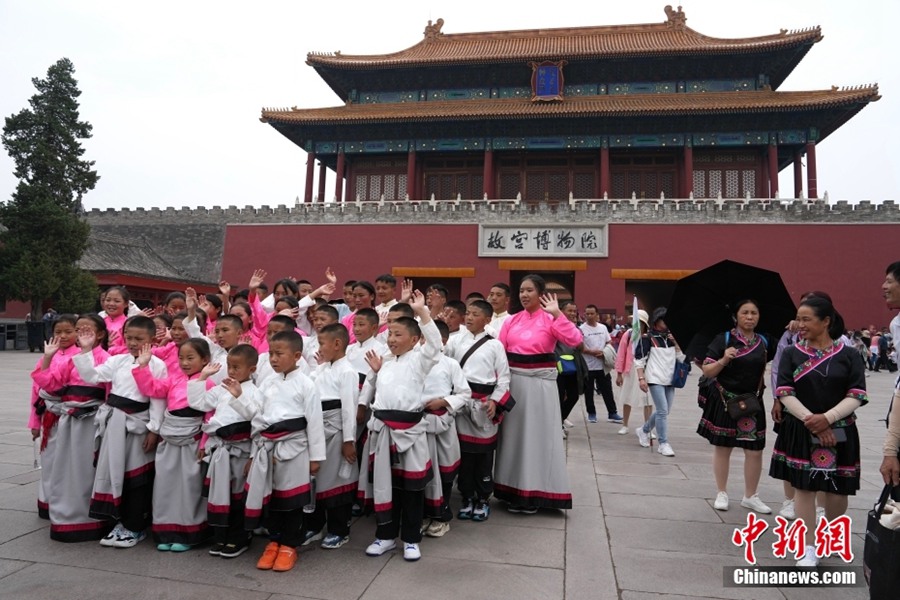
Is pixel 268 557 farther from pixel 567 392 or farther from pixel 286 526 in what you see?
pixel 567 392

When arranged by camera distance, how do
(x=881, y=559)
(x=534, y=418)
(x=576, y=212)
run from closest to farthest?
(x=881, y=559) < (x=534, y=418) < (x=576, y=212)

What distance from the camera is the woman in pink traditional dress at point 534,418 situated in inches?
136

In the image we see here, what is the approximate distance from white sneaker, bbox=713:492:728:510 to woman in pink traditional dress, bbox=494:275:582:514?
3.37 ft

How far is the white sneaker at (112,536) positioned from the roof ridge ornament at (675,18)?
2280 cm

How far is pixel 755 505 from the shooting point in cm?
357

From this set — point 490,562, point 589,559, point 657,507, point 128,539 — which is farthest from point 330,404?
point 657,507

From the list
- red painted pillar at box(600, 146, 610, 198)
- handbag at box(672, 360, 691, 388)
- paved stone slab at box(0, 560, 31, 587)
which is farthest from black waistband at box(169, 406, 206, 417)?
red painted pillar at box(600, 146, 610, 198)

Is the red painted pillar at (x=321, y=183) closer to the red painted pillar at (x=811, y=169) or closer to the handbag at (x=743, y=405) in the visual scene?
the red painted pillar at (x=811, y=169)

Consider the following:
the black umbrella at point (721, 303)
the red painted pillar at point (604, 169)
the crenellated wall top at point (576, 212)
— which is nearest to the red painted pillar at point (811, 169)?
the crenellated wall top at point (576, 212)

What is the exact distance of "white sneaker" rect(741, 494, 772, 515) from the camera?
3.54 m

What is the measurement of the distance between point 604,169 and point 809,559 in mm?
16497

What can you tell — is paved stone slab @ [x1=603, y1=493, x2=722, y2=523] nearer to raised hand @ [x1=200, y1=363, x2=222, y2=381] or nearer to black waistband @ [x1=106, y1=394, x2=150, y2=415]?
raised hand @ [x1=200, y1=363, x2=222, y2=381]

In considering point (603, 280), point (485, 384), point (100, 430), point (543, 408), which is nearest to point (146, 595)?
point (100, 430)

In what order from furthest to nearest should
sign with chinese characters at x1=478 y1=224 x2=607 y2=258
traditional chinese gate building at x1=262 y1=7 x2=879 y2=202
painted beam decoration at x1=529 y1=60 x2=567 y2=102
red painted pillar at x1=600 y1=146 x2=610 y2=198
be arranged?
painted beam decoration at x1=529 y1=60 x2=567 y2=102 < red painted pillar at x1=600 y1=146 x2=610 y2=198 < traditional chinese gate building at x1=262 y1=7 x2=879 y2=202 < sign with chinese characters at x1=478 y1=224 x2=607 y2=258
